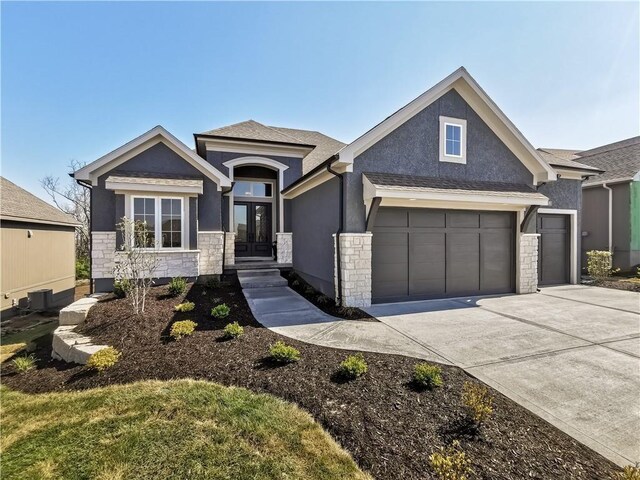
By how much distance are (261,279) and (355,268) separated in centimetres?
439

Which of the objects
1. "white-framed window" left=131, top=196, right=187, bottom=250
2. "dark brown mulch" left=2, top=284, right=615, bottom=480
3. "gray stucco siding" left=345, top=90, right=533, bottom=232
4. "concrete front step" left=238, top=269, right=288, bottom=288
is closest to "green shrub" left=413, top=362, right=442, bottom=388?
"dark brown mulch" left=2, top=284, right=615, bottom=480

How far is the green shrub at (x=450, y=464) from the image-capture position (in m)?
2.49

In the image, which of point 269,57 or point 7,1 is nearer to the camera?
point 7,1

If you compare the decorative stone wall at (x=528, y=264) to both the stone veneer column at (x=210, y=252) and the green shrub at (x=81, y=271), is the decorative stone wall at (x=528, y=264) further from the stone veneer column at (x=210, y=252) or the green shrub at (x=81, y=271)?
the green shrub at (x=81, y=271)

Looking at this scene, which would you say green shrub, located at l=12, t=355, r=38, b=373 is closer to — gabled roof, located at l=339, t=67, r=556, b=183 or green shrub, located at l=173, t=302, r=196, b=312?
green shrub, located at l=173, t=302, r=196, b=312

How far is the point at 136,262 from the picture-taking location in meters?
7.61

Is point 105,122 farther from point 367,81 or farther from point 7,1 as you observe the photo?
point 367,81

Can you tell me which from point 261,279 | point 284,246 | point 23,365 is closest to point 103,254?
point 23,365

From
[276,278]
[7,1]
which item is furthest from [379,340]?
[7,1]

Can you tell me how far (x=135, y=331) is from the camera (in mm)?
5988

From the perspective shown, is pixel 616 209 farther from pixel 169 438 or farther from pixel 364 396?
pixel 169 438

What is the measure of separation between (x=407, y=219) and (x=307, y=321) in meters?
4.17

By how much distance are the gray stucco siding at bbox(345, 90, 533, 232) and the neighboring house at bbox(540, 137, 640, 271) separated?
18.7 ft

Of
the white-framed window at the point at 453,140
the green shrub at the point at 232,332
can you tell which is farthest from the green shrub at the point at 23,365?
the white-framed window at the point at 453,140
